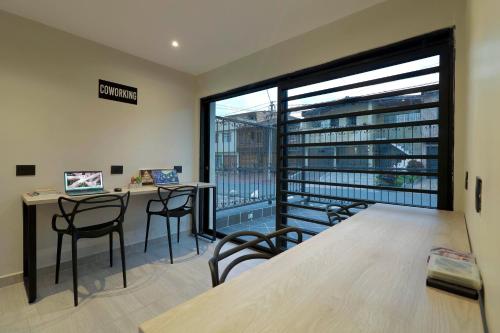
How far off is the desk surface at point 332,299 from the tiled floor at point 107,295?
1.41m

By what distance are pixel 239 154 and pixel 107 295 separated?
8.10 feet

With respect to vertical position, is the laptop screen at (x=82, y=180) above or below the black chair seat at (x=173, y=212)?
above

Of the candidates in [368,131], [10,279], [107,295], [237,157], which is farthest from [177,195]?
[368,131]

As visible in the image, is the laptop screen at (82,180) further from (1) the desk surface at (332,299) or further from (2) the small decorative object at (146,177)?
(1) the desk surface at (332,299)

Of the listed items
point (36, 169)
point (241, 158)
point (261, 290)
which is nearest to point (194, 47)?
point (241, 158)

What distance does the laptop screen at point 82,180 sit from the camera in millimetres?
2479

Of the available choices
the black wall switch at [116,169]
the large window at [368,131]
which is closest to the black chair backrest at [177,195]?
the black wall switch at [116,169]

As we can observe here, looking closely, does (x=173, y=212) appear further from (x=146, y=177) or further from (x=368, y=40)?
(x=368, y=40)

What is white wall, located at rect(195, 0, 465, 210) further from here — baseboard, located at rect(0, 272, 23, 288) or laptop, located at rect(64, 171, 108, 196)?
baseboard, located at rect(0, 272, 23, 288)

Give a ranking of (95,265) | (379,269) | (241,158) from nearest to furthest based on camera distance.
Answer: (379,269) → (95,265) → (241,158)

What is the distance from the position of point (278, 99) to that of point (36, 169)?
2.59m

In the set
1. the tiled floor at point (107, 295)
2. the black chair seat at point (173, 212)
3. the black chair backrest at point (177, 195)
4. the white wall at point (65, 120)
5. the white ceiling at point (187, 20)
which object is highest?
the white ceiling at point (187, 20)

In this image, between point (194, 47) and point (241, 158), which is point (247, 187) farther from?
point (194, 47)

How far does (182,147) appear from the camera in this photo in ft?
11.9
